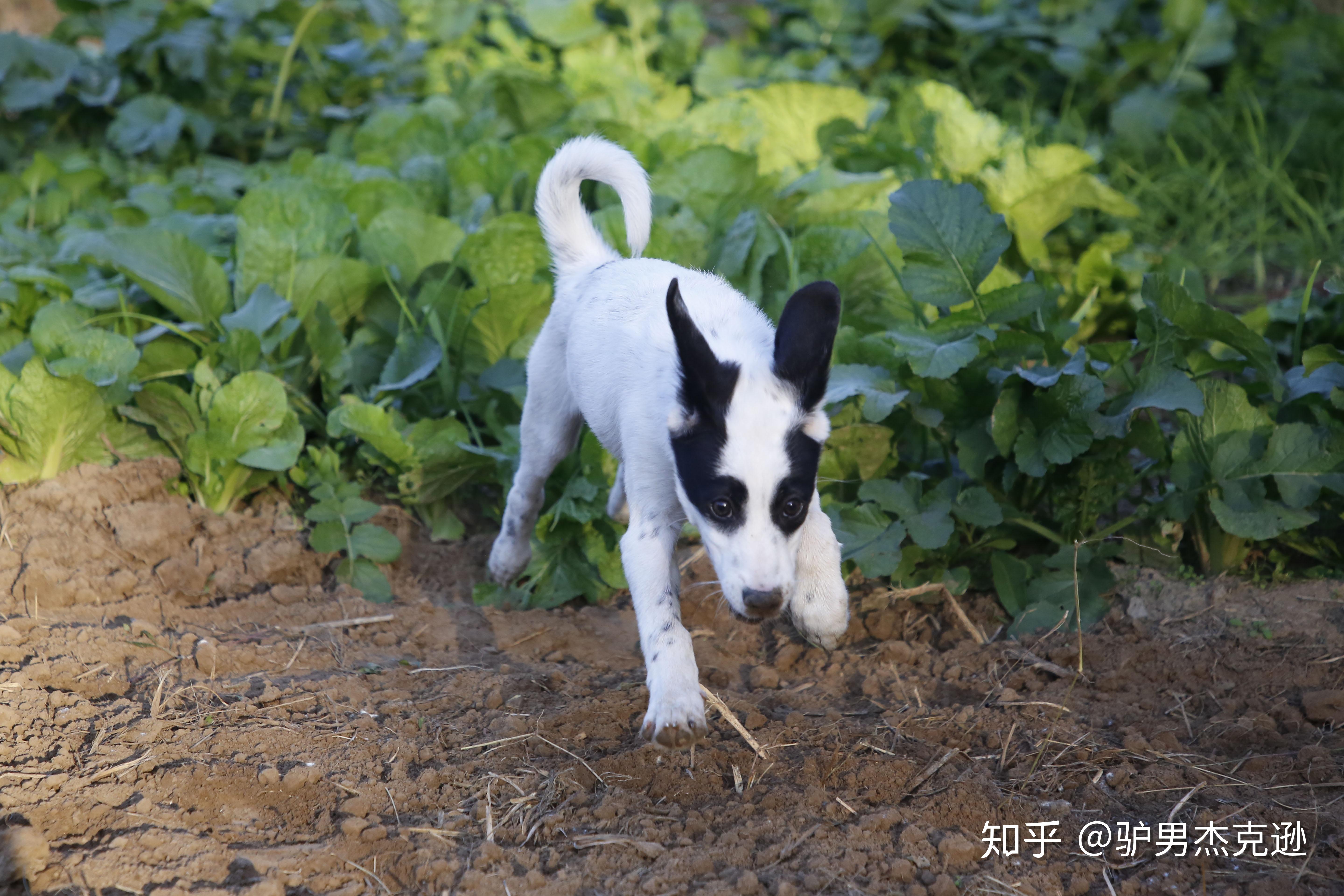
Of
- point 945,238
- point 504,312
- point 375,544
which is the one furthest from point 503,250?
point 945,238

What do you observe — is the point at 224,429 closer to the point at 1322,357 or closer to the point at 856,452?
the point at 856,452

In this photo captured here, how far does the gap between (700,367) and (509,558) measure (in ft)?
5.73

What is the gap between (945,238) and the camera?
153 inches

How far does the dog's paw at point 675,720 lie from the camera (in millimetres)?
2842

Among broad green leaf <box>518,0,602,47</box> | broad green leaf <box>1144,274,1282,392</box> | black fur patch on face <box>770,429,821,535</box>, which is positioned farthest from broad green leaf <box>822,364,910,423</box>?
broad green leaf <box>518,0,602,47</box>

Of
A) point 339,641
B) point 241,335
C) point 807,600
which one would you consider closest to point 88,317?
point 241,335

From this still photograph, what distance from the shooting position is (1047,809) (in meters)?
2.74

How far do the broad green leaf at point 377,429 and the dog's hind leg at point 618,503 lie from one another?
85cm

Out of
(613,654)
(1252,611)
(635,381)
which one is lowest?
(613,654)

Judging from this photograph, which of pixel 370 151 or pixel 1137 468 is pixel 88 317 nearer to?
pixel 370 151

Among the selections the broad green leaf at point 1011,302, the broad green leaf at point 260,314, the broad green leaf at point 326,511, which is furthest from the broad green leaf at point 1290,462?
the broad green leaf at point 260,314

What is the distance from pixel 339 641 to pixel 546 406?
1.05 metres

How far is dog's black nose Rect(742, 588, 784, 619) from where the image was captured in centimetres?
265

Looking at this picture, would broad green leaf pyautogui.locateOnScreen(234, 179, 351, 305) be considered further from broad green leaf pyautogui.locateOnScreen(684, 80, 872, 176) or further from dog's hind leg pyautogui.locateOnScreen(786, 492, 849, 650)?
dog's hind leg pyautogui.locateOnScreen(786, 492, 849, 650)
